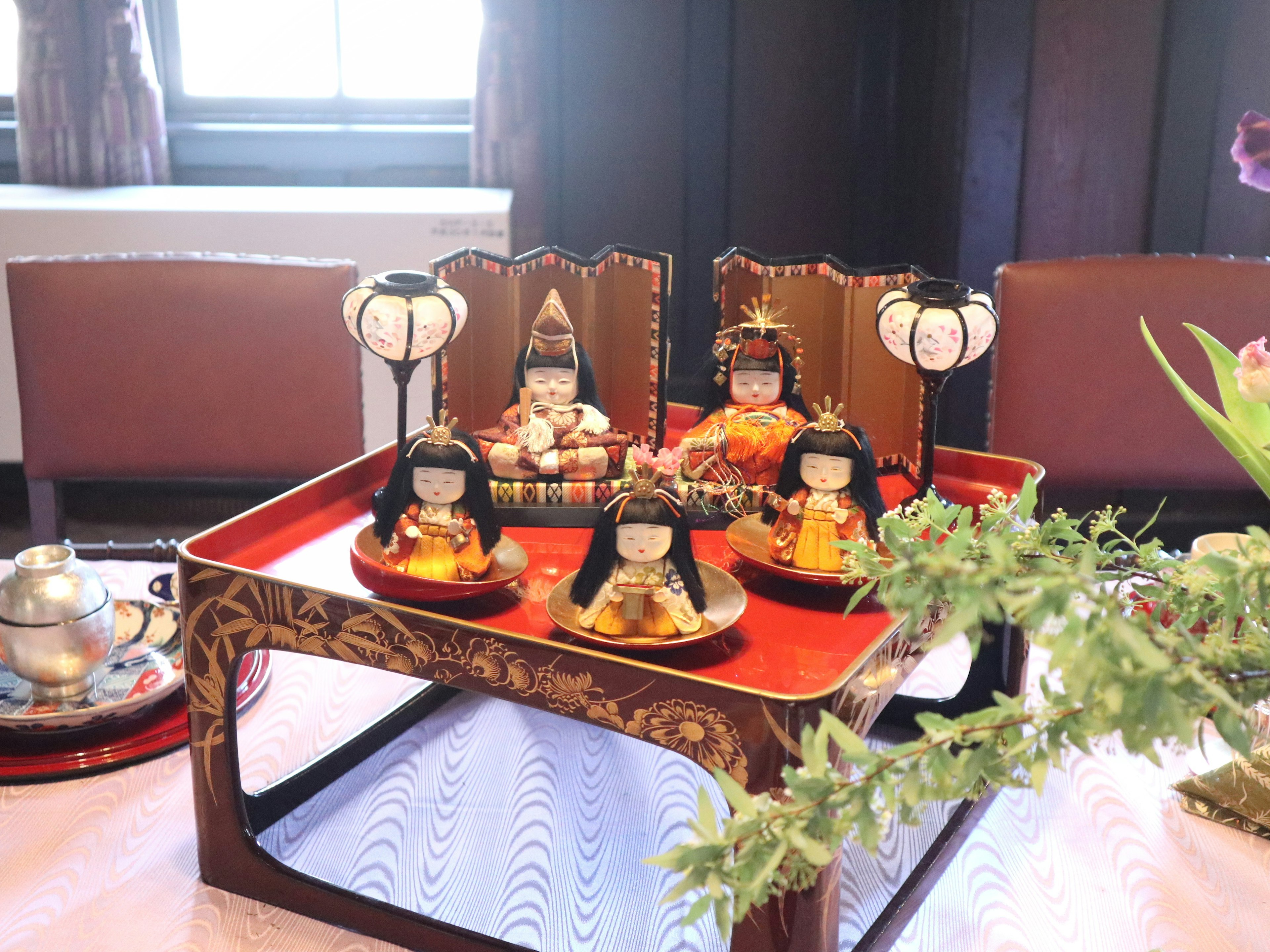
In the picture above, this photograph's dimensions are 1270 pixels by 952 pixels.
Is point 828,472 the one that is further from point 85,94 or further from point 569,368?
point 85,94

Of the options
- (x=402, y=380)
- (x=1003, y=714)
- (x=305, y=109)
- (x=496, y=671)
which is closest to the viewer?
(x=1003, y=714)

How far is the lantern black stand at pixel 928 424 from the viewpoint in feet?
3.38

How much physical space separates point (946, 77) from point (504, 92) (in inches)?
35.6

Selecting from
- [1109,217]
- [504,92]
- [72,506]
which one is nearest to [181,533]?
[72,506]

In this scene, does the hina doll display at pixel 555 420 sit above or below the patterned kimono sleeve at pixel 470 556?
above

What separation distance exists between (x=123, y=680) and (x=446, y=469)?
31cm

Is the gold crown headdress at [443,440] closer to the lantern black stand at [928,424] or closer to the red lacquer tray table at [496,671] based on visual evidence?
the red lacquer tray table at [496,671]

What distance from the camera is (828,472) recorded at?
919mm

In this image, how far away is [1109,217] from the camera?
2.32 metres

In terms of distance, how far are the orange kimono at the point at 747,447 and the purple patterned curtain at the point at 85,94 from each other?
1.95 m

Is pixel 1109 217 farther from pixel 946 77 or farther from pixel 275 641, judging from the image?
pixel 275 641

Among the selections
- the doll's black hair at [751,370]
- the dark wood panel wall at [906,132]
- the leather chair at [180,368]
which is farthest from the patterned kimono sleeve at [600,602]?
the dark wood panel wall at [906,132]

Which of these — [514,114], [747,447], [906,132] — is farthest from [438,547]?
[906,132]

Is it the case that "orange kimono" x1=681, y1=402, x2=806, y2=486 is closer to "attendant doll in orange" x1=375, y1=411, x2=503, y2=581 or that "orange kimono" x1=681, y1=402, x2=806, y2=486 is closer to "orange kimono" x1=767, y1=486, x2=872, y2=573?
"orange kimono" x1=767, y1=486, x2=872, y2=573
